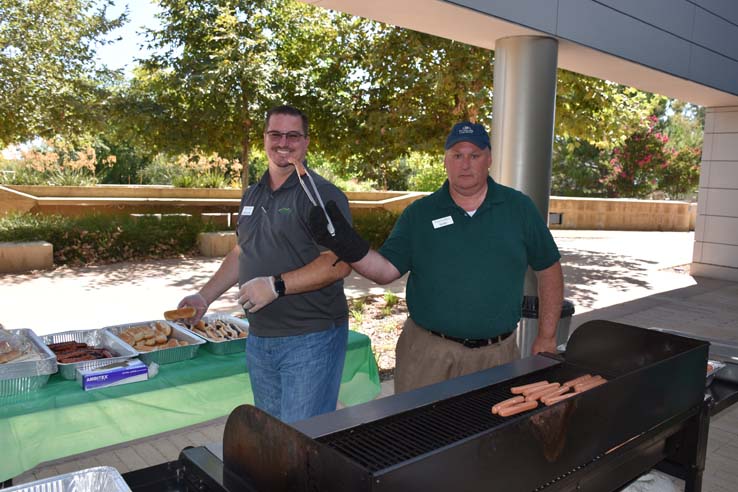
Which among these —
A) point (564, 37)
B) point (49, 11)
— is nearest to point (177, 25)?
point (49, 11)

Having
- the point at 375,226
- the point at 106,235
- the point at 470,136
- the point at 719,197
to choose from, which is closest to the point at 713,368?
the point at 470,136

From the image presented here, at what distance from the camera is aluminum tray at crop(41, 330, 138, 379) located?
257cm

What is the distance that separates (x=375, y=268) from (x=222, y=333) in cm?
109

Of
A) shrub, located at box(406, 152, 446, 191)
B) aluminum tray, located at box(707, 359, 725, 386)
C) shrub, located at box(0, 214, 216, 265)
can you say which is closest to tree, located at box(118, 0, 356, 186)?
shrub, located at box(0, 214, 216, 265)

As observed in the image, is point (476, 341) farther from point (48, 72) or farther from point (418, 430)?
point (48, 72)

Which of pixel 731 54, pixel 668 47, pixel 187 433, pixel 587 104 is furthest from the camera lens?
pixel 587 104

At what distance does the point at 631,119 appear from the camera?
1120cm

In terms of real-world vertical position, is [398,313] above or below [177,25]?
below

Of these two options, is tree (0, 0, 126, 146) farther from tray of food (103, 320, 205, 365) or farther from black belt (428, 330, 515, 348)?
black belt (428, 330, 515, 348)

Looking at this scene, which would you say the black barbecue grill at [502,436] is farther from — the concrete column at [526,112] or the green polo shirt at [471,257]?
the concrete column at [526,112]

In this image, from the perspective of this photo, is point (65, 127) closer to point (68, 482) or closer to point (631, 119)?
point (631, 119)

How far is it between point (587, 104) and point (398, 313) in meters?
5.54

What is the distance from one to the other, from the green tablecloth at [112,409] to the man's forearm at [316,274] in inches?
30.9

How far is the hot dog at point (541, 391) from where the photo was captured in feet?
6.55
